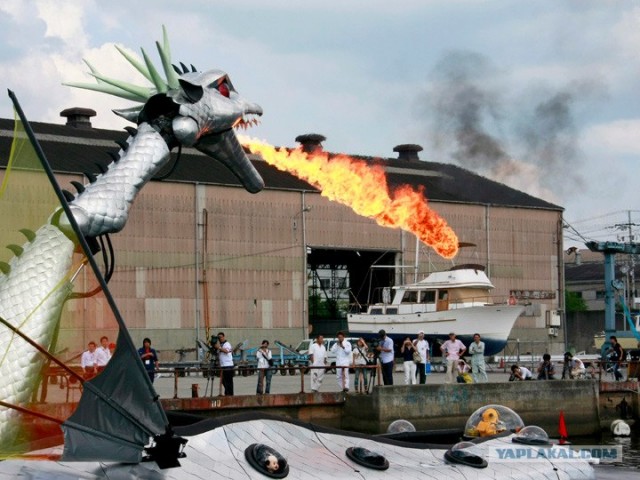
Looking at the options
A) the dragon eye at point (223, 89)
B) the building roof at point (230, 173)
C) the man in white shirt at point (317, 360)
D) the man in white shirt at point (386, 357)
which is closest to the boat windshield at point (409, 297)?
the building roof at point (230, 173)

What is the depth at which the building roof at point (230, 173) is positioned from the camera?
58656 mm

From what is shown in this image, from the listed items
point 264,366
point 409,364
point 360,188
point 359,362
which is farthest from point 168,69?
point 359,362

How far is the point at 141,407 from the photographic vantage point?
13.0m

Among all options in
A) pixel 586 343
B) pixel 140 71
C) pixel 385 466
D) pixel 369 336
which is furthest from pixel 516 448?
pixel 586 343

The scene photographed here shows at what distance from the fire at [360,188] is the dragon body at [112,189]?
6.05 metres

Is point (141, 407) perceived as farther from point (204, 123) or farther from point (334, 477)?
point (204, 123)

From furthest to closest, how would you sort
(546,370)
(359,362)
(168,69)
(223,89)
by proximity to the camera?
1. (546,370)
2. (359,362)
3. (223,89)
4. (168,69)

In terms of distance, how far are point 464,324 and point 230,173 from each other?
49.2 ft

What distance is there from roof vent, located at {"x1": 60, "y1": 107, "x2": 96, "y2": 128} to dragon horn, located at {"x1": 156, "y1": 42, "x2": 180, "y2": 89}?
173 ft

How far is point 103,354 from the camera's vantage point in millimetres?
12867

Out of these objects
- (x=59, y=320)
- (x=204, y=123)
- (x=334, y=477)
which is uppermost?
(x=204, y=123)

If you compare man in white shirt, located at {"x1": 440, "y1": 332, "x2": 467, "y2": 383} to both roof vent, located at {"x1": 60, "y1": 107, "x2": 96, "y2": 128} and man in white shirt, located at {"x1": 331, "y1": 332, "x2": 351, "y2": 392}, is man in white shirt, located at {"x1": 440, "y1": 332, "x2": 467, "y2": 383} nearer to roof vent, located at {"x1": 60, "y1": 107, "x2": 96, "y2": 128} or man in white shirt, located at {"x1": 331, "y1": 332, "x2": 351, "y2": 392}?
man in white shirt, located at {"x1": 331, "y1": 332, "x2": 351, "y2": 392}

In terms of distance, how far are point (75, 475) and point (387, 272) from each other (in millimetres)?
58422

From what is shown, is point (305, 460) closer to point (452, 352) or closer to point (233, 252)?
point (452, 352)
